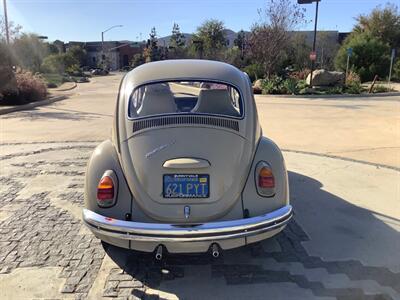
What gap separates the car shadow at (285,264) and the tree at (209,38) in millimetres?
38254

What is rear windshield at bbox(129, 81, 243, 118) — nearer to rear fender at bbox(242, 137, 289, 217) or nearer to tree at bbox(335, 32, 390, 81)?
rear fender at bbox(242, 137, 289, 217)

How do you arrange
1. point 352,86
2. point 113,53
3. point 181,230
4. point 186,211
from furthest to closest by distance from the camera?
1. point 113,53
2. point 352,86
3. point 186,211
4. point 181,230

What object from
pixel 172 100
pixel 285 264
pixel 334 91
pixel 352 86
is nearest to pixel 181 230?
pixel 285 264

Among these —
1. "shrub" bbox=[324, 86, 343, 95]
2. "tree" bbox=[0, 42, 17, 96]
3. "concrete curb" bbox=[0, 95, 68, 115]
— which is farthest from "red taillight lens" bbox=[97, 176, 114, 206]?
"shrub" bbox=[324, 86, 343, 95]

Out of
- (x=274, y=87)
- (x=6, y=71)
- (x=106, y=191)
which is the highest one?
(x=6, y=71)

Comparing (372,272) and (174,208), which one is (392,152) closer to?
(372,272)

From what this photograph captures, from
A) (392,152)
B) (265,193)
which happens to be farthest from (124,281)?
(392,152)

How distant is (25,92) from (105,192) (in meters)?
18.3

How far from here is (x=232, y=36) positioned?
242ft

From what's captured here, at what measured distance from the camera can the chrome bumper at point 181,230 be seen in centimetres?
309

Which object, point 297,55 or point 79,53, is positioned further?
point 79,53

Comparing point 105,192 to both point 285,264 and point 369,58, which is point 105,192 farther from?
point 369,58

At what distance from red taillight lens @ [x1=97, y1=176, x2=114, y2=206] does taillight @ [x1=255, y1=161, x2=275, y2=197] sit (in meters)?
1.24

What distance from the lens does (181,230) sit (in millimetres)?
3104
